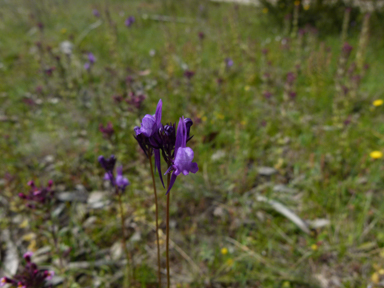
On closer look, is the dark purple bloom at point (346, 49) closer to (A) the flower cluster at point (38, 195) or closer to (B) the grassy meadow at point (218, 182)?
(B) the grassy meadow at point (218, 182)

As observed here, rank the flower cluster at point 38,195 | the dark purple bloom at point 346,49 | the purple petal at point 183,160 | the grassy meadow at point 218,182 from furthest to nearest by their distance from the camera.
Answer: the dark purple bloom at point 346,49 < the grassy meadow at point 218,182 < the flower cluster at point 38,195 < the purple petal at point 183,160

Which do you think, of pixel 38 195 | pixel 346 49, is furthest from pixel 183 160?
pixel 346 49

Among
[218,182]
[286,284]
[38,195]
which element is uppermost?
[38,195]

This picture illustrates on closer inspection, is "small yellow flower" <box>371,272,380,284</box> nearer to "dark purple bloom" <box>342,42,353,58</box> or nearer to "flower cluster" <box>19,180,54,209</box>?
"flower cluster" <box>19,180,54,209</box>

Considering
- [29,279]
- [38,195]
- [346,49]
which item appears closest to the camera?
[29,279]

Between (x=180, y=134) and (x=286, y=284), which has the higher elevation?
(x=180, y=134)

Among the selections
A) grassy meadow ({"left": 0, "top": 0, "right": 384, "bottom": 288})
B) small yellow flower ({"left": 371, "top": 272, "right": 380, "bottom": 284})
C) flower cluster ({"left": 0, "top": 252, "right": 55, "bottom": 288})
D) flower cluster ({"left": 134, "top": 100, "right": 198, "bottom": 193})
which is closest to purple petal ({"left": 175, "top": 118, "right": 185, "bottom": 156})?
flower cluster ({"left": 134, "top": 100, "right": 198, "bottom": 193})

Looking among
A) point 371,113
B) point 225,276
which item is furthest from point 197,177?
point 371,113

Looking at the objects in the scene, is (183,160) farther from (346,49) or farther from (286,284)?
(346,49)

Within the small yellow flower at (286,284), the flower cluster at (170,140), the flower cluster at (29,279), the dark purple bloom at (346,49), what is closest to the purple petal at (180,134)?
the flower cluster at (170,140)
